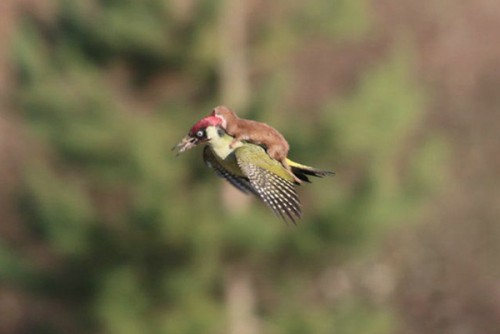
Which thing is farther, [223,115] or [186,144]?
[223,115]

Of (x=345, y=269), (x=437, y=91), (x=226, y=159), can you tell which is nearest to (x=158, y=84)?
(x=345, y=269)

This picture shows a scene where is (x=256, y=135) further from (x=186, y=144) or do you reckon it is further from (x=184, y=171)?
(x=184, y=171)

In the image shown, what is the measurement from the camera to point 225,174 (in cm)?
599

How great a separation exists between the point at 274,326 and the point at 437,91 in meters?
7.16

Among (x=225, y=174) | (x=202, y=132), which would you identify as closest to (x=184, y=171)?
(x=225, y=174)

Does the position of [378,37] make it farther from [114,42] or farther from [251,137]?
[251,137]

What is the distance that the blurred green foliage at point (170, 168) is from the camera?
1792cm

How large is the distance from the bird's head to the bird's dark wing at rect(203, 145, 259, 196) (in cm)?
37

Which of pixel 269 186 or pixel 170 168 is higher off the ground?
pixel 170 168

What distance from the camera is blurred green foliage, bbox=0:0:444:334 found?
17.9 metres

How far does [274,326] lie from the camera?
64.3ft

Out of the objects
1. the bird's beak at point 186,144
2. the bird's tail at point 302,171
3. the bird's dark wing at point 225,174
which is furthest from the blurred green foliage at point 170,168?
the bird's beak at point 186,144

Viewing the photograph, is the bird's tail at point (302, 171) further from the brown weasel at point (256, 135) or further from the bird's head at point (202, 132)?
the bird's head at point (202, 132)

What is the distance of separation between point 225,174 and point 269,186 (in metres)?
0.44
